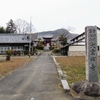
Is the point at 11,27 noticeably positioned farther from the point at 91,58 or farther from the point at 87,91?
the point at 87,91

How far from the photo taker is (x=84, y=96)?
259 inches

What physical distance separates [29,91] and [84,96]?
7.29ft

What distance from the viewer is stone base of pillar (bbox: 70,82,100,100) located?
6520 millimetres

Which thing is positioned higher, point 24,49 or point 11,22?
point 11,22

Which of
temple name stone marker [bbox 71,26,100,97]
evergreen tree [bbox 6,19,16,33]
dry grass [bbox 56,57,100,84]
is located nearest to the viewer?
temple name stone marker [bbox 71,26,100,97]

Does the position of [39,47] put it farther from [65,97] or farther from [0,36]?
[65,97]

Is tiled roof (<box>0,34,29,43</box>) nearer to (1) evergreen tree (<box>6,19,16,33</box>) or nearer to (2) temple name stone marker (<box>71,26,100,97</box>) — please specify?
(1) evergreen tree (<box>6,19,16,33</box>)

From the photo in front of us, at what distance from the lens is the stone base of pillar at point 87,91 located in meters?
6.52

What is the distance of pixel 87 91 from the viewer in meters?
6.64

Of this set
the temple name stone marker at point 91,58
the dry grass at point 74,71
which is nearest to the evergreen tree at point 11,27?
Answer: the dry grass at point 74,71

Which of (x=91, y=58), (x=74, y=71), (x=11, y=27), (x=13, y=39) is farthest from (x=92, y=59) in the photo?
(x=11, y=27)

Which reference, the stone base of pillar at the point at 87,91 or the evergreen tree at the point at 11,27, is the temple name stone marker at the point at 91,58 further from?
the evergreen tree at the point at 11,27

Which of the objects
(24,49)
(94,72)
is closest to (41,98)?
(94,72)

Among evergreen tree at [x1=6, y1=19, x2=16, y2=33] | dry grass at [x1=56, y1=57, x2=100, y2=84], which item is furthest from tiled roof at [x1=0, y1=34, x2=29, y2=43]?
dry grass at [x1=56, y1=57, x2=100, y2=84]
